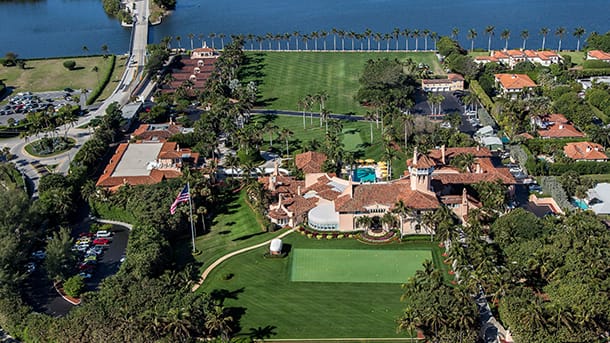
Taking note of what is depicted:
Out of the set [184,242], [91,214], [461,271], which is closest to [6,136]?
[91,214]

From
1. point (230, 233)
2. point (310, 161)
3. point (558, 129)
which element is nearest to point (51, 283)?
point (230, 233)

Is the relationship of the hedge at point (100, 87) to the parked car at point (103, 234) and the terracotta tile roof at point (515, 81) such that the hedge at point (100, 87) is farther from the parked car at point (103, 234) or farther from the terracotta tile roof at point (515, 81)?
the terracotta tile roof at point (515, 81)

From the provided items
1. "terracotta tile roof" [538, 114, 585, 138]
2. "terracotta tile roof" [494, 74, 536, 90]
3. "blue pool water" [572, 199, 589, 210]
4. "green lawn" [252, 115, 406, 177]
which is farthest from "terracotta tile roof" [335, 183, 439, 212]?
"terracotta tile roof" [494, 74, 536, 90]

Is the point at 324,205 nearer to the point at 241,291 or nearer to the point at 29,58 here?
the point at 241,291

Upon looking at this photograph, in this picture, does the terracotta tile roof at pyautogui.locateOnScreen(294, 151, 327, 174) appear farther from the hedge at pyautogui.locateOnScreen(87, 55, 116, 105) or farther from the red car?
the hedge at pyautogui.locateOnScreen(87, 55, 116, 105)

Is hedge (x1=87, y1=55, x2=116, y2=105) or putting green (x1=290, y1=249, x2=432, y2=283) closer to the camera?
putting green (x1=290, y1=249, x2=432, y2=283)

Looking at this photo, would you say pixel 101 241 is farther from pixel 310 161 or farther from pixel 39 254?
pixel 310 161

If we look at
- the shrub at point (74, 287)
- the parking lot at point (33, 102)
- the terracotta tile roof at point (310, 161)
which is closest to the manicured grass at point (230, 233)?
the terracotta tile roof at point (310, 161)
